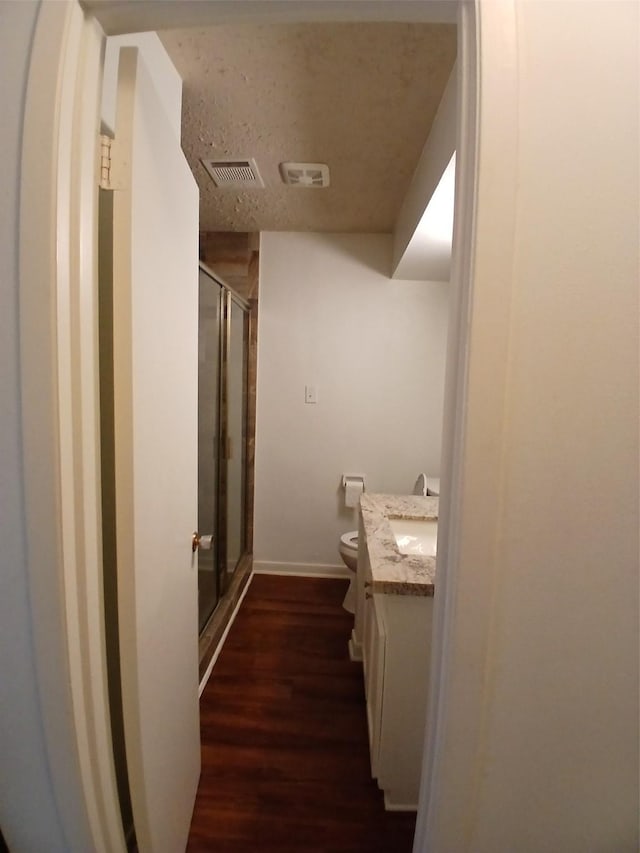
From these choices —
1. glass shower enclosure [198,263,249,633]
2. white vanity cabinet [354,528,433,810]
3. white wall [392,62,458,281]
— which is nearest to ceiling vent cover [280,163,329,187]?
white wall [392,62,458,281]

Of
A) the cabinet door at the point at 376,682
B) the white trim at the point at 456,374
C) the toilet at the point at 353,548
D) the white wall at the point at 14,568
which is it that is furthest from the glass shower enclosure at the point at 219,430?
the white trim at the point at 456,374

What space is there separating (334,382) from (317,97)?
161 cm

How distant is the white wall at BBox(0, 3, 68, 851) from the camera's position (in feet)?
2.05

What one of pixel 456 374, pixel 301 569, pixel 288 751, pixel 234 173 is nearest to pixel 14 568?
pixel 456 374

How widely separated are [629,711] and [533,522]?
40 cm

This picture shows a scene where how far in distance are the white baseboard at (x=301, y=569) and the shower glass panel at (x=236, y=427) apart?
210 millimetres

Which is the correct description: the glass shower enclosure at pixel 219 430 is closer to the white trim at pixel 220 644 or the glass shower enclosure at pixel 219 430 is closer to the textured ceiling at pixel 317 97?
the white trim at pixel 220 644

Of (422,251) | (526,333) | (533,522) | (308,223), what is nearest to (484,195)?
(526,333)

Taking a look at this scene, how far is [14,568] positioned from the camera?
66 cm

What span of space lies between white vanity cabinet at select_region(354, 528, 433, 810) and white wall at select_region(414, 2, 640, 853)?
47 cm

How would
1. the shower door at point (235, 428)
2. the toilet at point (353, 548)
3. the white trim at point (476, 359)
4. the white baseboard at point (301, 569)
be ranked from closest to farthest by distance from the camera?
the white trim at point (476, 359), the toilet at point (353, 548), the shower door at point (235, 428), the white baseboard at point (301, 569)

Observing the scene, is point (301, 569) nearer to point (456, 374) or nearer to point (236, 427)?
point (236, 427)

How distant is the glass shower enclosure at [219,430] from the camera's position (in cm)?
196

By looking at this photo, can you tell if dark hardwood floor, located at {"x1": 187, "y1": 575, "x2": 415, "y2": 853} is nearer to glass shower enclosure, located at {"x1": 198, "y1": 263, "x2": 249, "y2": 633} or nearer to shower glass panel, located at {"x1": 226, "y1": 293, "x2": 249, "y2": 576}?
glass shower enclosure, located at {"x1": 198, "y1": 263, "x2": 249, "y2": 633}
